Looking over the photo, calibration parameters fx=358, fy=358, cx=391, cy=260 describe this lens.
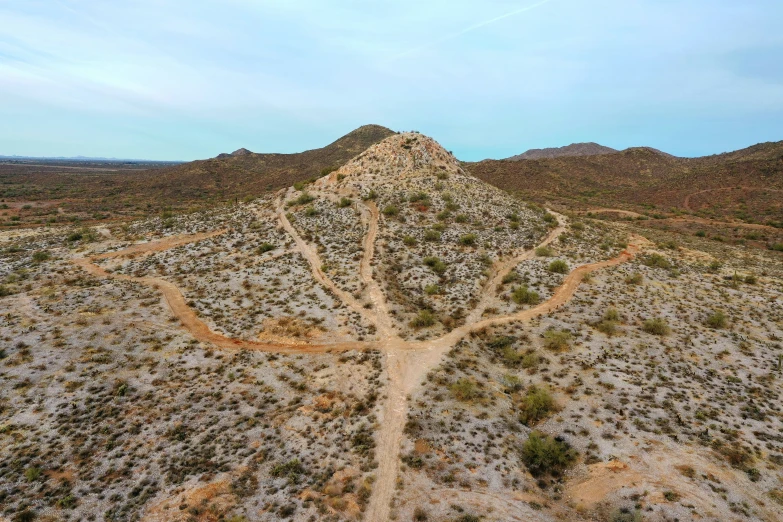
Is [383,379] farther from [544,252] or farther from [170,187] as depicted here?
[170,187]

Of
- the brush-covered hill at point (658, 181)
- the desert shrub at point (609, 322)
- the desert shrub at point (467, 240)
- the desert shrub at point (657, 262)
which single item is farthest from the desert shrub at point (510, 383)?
the brush-covered hill at point (658, 181)

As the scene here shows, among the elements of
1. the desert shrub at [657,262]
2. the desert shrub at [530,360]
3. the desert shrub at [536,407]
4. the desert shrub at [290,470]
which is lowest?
the desert shrub at [290,470]

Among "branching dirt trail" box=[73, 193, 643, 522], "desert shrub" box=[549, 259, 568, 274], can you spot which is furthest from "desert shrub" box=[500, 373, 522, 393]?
"desert shrub" box=[549, 259, 568, 274]

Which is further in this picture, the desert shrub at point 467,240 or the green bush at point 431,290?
the desert shrub at point 467,240

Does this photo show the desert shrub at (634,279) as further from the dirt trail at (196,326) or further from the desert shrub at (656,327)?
the dirt trail at (196,326)

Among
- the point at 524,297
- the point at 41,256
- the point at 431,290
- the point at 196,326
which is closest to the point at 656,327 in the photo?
the point at 524,297

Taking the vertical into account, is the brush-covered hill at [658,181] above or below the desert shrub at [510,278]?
above

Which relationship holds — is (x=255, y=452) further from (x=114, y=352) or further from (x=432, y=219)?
→ (x=432, y=219)
